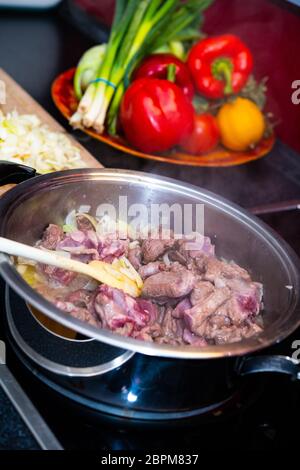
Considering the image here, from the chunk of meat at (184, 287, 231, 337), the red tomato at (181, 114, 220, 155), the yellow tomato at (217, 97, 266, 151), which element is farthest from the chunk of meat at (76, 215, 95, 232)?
the yellow tomato at (217, 97, 266, 151)

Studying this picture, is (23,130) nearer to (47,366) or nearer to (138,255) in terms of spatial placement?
(138,255)

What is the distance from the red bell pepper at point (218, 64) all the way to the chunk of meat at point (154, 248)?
1.06 metres

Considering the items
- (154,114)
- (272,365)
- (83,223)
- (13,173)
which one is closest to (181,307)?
(272,365)

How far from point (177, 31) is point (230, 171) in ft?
2.02

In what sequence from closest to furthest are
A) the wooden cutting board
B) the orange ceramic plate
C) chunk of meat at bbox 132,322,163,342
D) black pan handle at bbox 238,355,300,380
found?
black pan handle at bbox 238,355,300,380
chunk of meat at bbox 132,322,163,342
the wooden cutting board
the orange ceramic plate

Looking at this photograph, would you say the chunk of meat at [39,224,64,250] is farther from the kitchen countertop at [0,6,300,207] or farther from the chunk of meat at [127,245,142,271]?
the kitchen countertop at [0,6,300,207]

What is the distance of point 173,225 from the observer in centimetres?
145

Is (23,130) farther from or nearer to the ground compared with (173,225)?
farther from the ground

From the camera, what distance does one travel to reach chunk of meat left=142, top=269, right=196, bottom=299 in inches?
46.1

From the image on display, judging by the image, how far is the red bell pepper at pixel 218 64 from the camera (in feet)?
7.22

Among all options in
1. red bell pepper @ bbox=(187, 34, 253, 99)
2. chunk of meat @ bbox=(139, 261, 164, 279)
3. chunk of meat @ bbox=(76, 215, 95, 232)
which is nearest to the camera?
chunk of meat @ bbox=(139, 261, 164, 279)

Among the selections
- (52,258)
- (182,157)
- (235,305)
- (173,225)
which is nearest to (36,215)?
(52,258)

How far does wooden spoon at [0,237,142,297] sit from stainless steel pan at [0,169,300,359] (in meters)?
0.06

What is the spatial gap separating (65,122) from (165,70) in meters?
0.43
